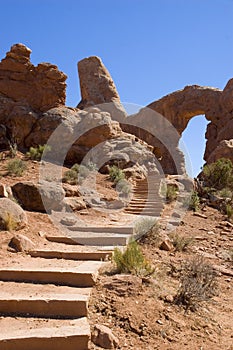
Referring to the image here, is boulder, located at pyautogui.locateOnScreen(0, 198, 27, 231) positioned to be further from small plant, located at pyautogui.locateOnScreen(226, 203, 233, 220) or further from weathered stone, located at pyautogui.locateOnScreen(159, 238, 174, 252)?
small plant, located at pyautogui.locateOnScreen(226, 203, 233, 220)

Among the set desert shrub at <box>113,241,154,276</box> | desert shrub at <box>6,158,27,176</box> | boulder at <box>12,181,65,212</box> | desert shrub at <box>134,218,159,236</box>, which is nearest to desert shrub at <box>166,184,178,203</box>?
desert shrub at <box>134,218,159,236</box>

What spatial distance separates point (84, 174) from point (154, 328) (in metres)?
9.25

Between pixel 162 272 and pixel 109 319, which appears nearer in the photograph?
pixel 109 319

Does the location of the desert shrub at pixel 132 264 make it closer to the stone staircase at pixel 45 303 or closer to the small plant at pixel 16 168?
the stone staircase at pixel 45 303

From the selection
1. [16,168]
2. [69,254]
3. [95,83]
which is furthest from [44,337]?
[95,83]

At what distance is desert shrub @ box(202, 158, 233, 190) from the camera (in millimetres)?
13422

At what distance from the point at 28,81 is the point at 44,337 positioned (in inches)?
553

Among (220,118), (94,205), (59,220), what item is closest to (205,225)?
(94,205)

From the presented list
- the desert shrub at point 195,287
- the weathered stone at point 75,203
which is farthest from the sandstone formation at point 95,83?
the desert shrub at point 195,287

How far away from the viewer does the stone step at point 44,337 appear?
2967 mm

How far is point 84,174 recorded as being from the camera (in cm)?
1244

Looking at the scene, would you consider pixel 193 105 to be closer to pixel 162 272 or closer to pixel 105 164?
pixel 105 164

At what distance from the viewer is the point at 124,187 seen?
39.0ft

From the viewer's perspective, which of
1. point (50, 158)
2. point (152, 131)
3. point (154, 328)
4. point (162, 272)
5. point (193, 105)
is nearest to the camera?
point (154, 328)
